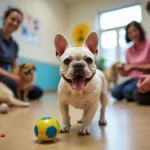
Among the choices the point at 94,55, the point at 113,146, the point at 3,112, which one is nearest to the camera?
the point at 113,146

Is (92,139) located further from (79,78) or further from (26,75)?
(26,75)

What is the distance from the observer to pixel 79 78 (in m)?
1.05

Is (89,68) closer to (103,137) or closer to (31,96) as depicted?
(103,137)

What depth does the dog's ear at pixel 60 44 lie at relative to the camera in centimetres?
115

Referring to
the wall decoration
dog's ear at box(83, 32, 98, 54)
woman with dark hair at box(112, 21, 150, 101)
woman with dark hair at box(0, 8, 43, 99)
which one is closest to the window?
the wall decoration

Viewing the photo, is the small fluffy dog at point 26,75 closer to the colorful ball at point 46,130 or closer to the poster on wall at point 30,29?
the poster on wall at point 30,29

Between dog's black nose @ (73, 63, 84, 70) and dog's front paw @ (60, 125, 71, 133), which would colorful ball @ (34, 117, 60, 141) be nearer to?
dog's front paw @ (60, 125, 71, 133)

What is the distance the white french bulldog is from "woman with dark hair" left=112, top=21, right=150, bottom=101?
5.16 feet

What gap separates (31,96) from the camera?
136 inches

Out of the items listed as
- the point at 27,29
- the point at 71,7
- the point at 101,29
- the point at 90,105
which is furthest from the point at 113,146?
the point at 71,7

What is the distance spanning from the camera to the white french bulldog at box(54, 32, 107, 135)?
1025mm

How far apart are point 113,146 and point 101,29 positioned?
5.73 metres

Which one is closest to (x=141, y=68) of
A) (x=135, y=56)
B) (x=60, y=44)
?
(x=135, y=56)

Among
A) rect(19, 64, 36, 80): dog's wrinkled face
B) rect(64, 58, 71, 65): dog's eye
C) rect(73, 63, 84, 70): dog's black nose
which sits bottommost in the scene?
rect(19, 64, 36, 80): dog's wrinkled face
